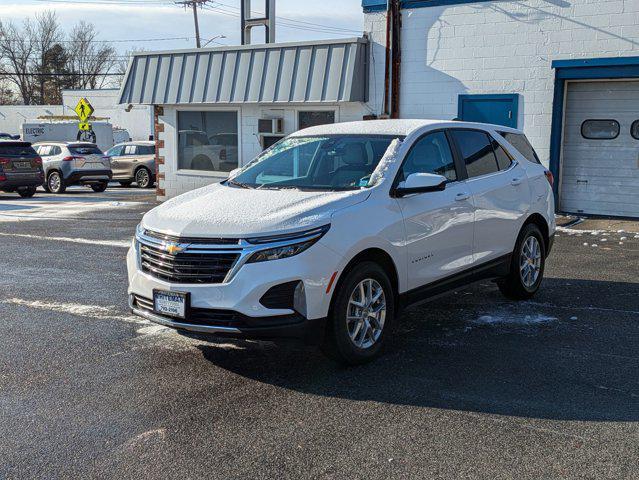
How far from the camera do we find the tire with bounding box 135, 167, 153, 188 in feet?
82.2

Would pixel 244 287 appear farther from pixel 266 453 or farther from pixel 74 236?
pixel 74 236

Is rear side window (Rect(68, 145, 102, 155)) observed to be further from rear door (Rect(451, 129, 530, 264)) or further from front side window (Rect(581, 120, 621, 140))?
rear door (Rect(451, 129, 530, 264))

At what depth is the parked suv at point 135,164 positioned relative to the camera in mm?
25141

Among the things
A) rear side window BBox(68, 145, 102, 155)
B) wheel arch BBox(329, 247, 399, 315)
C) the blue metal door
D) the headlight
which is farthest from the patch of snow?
rear side window BBox(68, 145, 102, 155)

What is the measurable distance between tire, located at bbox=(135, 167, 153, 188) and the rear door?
19351 mm

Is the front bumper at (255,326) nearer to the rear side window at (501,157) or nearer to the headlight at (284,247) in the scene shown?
the headlight at (284,247)

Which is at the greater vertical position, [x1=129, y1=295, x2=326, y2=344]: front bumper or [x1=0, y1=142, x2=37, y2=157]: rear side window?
[x1=0, y1=142, x2=37, y2=157]: rear side window

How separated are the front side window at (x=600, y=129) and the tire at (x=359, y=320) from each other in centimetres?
935

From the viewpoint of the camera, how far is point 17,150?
21.2m

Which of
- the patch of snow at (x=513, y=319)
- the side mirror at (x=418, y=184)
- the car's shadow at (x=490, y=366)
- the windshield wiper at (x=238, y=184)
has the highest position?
the side mirror at (x=418, y=184)

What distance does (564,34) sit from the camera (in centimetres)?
1307

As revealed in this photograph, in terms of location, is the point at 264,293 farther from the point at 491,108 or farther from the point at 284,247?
the point at 491,108

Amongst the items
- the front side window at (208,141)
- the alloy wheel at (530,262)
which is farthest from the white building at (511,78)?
the alloy wheel at (530,262)

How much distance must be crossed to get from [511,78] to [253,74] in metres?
5.52
